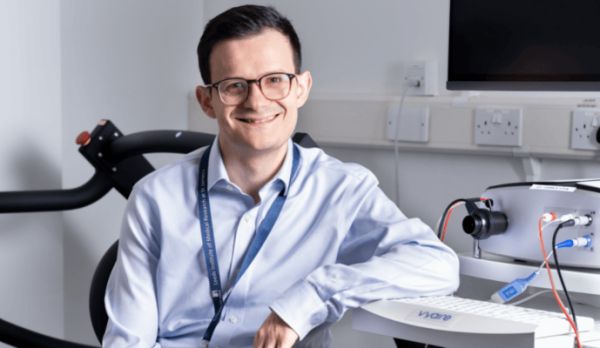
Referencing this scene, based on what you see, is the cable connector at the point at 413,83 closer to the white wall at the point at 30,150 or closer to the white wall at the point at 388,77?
the white wall at the point at 388,77

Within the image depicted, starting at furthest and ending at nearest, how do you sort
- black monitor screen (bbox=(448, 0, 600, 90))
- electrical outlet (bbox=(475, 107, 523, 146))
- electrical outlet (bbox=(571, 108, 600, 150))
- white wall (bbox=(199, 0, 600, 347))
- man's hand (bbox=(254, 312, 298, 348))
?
white wall (bbox=(199, 0, 600, 347))
electrical outlet (bbox=(475, 107, 523, 146))
electrical outlet (bbox=(571, 108, 600, 150))
black monitor screen (bbox=(448, 0, 600, 90))
man's hand (bbox=(254, 312, 298, 348))

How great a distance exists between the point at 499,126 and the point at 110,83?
3.58 ft

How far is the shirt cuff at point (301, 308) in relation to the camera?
4.18 feet

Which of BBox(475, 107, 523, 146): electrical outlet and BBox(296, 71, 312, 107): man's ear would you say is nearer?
BBox(296, 71, 312, 107): man's ear

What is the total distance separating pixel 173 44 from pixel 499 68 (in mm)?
1208

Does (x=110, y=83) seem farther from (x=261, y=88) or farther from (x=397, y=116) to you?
(x=261, y=88)

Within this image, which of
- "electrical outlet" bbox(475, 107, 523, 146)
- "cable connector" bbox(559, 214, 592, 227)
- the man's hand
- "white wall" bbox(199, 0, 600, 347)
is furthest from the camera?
"white wall" bbox(199, 0, 600, 347)

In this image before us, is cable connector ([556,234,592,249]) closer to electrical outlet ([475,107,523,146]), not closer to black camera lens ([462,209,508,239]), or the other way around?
black camera lens ([462,209,508,239])

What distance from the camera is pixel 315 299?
4.27 ft

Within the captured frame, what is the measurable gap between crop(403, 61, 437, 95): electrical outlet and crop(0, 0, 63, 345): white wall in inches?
36.4

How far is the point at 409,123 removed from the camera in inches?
86.4

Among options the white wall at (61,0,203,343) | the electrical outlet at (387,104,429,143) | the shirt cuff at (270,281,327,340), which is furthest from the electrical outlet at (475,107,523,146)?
the white wall at (61,0,203,343)

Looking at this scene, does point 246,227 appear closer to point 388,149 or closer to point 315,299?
point 315,299

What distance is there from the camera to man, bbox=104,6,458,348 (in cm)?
145
